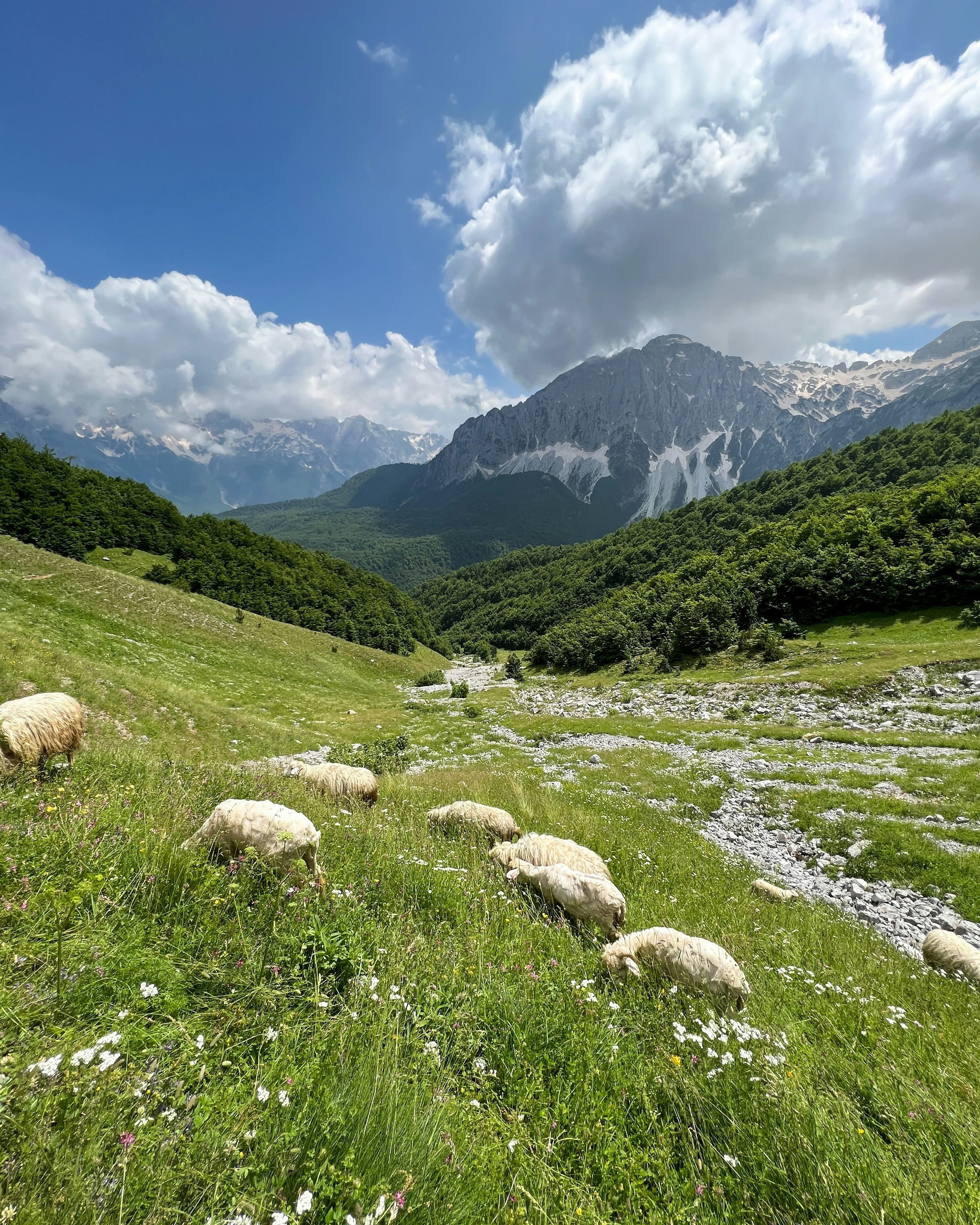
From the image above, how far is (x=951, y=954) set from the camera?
670 centimetres

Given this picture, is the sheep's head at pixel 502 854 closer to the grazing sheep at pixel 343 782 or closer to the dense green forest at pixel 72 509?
the grazing sheep at pixel 343 782

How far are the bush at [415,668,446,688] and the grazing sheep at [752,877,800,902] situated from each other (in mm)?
44939

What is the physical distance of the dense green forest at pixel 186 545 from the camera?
43219 mm

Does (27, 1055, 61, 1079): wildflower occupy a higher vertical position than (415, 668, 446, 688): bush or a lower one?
higher

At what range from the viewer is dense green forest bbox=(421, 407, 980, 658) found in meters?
72.1

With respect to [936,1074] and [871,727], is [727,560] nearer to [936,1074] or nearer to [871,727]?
[871,727]

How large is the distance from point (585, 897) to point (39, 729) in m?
8.57

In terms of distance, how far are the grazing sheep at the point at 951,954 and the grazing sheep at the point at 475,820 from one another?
7.04 meters

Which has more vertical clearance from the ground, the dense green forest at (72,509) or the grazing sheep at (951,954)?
the dense green forest at (72,509)

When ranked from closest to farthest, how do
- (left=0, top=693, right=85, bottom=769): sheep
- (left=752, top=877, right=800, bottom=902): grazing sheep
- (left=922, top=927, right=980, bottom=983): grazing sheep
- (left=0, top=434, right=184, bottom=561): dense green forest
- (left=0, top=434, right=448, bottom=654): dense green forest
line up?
(left=0, top=693, right=85, bottom=769): sheep, (left=922, top=927, right=980, bottom=983): grazing sheep, (left=752, top=877, right=800, bottom=902): grazing sheep, (left=0, top=434, right=184, bottom=561): dense green forest, (left=0, top=434, right=448, bottom=654): dense green forest

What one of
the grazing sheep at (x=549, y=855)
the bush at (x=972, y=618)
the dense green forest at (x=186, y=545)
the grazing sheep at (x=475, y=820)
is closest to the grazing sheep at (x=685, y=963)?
the grazing sheep at (x=549, y=855)

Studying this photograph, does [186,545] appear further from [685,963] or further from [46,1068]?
[685,963]

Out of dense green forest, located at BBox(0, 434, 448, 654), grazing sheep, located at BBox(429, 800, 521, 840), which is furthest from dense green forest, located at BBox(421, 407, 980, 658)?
grazing sheep, located at BBox(429, 800, 521, 840)

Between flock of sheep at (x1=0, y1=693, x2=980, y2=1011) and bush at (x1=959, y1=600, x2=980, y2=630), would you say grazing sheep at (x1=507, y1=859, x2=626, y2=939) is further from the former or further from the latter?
bush at (x1=959, y1=600, x2=980, y2=630)
